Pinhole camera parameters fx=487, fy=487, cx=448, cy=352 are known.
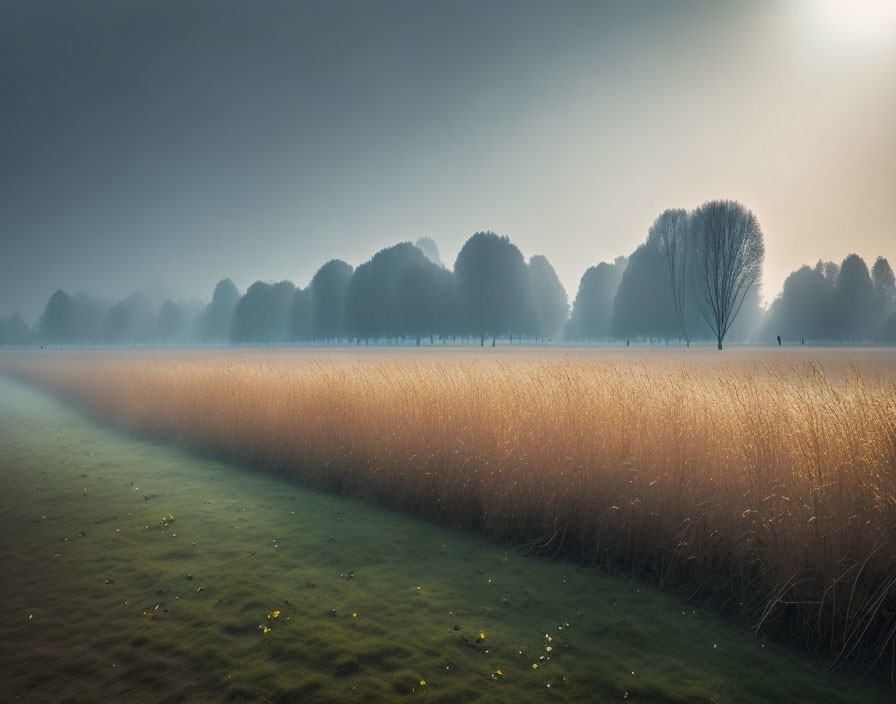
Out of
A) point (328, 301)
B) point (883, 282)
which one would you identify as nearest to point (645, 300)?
point (883, 282)

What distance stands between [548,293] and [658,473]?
3104 inches

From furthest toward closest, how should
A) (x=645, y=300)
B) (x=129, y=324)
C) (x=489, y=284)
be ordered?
1. (x=129, y=324)
2. (x=645, y=300)
3. (x=489, y=284)

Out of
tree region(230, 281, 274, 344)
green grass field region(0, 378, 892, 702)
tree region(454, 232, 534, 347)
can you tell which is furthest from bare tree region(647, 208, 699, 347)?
tree region(230, 281, 274, 344)

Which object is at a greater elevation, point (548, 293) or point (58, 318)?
point (548, 293)

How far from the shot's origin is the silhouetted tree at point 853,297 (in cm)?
6669

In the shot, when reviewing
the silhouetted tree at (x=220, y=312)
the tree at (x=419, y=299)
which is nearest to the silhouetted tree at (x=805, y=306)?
the tree at (x=419, y=299)

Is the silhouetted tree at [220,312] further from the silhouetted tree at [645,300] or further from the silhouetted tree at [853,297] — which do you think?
the silhouetted tree at [853,297]

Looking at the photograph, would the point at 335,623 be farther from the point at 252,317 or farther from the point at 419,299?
the point at 252,317

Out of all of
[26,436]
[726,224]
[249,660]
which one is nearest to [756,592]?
[249,660]

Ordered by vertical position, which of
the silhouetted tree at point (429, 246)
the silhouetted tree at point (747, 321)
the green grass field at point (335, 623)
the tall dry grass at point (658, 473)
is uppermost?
the silhouetted tree at point (429, 246)

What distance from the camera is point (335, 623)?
4.50 meters

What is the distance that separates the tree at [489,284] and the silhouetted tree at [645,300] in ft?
43.6

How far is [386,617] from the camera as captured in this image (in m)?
4.63

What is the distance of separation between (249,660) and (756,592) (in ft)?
15.5
